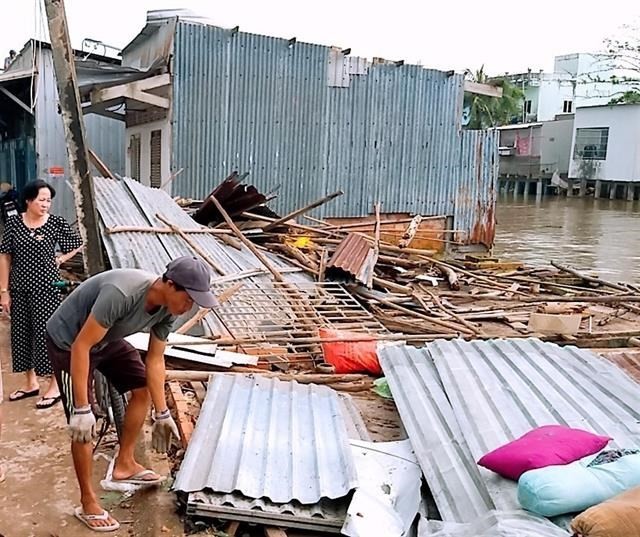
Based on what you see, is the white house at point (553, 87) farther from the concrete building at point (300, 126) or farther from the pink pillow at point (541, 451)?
the pink pillow at point (541, 451)

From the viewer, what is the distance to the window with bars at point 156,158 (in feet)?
42.8

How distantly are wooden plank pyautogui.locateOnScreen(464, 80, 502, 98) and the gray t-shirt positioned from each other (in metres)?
13.1

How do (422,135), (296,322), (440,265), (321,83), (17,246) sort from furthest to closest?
(422,135) → (321,83) → (440,265) → (296,322) → (17,246)

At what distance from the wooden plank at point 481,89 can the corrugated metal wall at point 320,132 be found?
42 cm

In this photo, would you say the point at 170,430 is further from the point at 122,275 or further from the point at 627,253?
the point at 627,253

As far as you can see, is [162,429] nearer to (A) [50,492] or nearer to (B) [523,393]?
(A) [50,492]

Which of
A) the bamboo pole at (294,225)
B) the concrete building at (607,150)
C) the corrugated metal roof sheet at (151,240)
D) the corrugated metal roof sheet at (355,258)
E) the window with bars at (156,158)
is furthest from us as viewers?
the concrete building at (607,150)

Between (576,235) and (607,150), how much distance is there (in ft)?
70.0

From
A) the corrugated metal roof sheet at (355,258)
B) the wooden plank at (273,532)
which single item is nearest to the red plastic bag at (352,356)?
the wooden plank at (273,532)

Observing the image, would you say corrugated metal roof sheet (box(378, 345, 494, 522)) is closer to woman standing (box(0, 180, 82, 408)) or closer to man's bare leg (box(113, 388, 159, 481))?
man's bare leg (box(113, 388, 159, 481))

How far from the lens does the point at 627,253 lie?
63.6 feet

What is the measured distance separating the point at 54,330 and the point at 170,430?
2.66ft

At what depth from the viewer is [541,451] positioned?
3.08 meters

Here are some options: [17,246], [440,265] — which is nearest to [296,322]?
[17,246]
